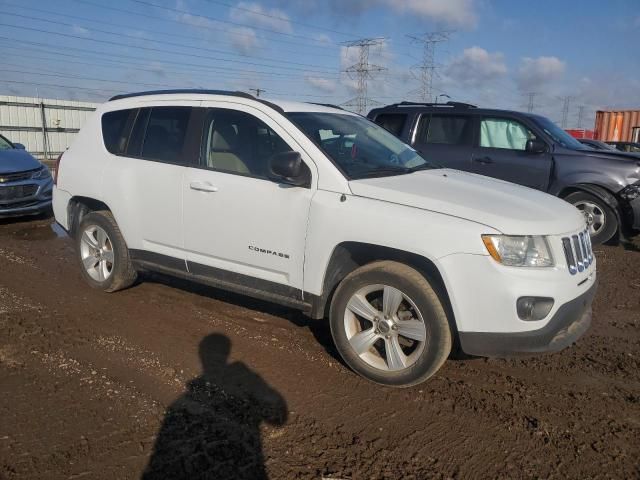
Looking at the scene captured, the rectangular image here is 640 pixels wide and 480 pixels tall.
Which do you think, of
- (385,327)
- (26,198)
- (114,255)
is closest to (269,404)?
(385,327)

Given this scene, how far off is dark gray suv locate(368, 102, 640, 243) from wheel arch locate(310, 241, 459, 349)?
14.3ft

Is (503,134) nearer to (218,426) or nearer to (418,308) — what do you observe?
(418,308)

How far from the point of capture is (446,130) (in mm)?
8648

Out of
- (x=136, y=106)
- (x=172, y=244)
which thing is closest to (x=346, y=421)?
(x=172, y=244)

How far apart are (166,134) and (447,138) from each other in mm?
5173

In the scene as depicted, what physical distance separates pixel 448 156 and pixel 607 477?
6374mm

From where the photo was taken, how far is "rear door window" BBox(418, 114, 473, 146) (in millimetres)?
8500

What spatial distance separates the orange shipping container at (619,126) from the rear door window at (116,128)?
1078 inches

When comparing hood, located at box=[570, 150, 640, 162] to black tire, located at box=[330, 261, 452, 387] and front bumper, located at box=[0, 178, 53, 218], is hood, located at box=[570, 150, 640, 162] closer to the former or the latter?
black tire, located at box=[330, 261, 452, 387]

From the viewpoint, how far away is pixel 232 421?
10.1 feet

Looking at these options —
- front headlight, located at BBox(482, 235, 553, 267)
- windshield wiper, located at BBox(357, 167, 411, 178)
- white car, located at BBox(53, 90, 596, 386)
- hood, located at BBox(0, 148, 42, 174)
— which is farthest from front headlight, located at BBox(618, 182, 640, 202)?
hood, located at BBox(0, 148, 42, 174)

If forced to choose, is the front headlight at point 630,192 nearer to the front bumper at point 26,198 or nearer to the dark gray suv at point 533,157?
the dark gray suv at point 533,157

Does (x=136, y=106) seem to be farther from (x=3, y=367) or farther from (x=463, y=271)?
(x=463, y=271)

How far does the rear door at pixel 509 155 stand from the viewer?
7.97m
